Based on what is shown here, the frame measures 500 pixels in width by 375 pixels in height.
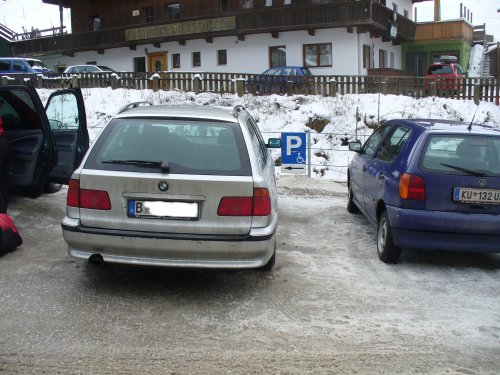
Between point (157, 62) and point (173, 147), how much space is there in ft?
101

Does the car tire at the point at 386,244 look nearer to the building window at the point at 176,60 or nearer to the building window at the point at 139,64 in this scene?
the building window at the point at 176,60

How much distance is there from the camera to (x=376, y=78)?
19719mm

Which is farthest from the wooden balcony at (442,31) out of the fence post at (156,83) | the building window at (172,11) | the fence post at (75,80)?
the fence post at (75,80)

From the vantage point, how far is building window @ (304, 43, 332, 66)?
2727cm

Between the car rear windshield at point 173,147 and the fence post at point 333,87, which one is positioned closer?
the car rear windshield at point 173,147

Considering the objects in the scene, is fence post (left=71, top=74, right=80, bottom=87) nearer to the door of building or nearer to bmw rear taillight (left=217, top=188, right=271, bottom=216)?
the door of building

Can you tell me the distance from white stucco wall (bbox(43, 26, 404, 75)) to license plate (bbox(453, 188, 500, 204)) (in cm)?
2215

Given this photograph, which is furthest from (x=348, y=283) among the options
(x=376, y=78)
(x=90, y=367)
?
(x=376, y=78)

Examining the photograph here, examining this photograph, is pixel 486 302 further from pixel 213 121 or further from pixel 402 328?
pixel 213 121

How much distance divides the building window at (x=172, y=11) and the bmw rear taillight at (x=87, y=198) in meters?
30.7

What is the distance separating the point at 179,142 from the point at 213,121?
38 centimetres

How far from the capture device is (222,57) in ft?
101

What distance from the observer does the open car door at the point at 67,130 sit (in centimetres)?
750

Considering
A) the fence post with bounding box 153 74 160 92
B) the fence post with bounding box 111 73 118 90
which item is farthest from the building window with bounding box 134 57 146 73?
the fence post with bounding box 153 74 160 92
